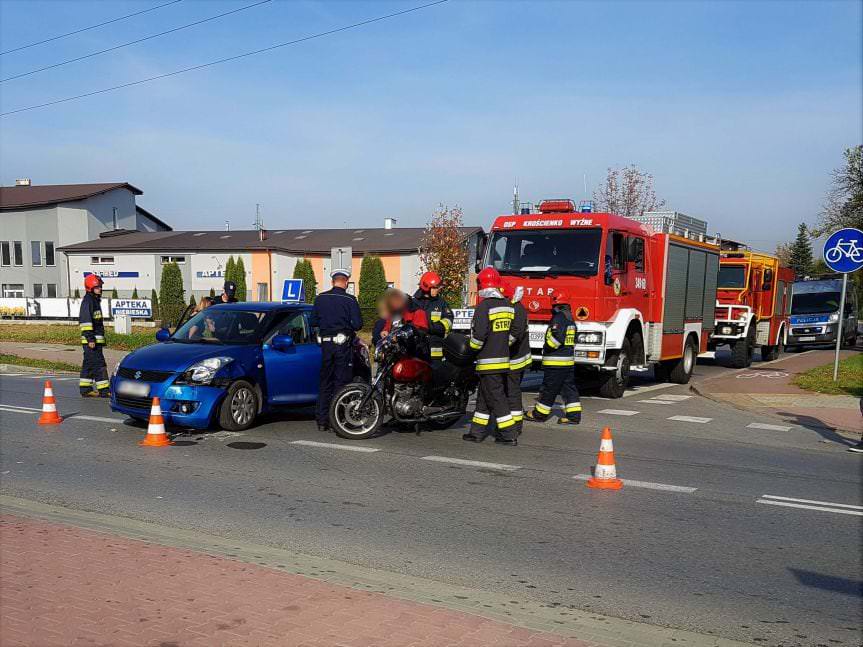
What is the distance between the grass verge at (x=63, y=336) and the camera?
24750mm

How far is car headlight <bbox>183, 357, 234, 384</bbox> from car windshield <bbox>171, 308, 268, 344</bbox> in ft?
2.29

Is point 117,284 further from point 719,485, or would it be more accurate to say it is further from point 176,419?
point 719,485

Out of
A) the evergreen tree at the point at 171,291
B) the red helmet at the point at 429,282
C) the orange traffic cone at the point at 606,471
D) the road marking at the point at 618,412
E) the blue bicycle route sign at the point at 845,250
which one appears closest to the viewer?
the orange traffic cone at the point at 606,471

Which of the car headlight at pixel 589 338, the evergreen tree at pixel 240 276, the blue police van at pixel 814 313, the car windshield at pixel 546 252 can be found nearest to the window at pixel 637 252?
the car windshield at pixel 546 252

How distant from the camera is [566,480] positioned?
7.63 meters

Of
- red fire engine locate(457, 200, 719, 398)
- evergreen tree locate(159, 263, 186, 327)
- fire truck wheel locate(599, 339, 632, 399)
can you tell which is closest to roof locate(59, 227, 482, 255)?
evergreen tree locate(159, 263, 186, 327)

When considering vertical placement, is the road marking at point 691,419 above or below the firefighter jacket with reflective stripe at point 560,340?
below

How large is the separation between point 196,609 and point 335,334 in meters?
5.92

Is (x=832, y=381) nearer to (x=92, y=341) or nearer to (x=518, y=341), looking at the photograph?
(x=518, y=341)

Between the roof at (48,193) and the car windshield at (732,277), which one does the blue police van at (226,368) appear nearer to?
the car windshield at (732,277)

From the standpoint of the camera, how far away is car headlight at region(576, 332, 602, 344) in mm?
12625

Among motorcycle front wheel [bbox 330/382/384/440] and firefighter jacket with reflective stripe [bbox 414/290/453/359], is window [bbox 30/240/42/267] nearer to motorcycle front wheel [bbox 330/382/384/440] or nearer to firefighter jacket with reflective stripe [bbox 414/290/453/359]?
firefighter jacket with reflective stripe [bbox 414/290/453/359]

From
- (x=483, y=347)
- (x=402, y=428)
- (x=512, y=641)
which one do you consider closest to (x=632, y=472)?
(x=483, y=347)

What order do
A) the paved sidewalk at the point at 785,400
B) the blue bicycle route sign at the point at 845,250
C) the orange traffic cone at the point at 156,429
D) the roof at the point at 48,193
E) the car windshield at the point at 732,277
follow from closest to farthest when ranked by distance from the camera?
the orange traffic cone at the point at 156,429 → the paved sidewalk at the point at 785,400 → the blue bicycle route sign at the point at 845,250 → the car windshield at the point at 732,277 → the roof at the point at 48,193
